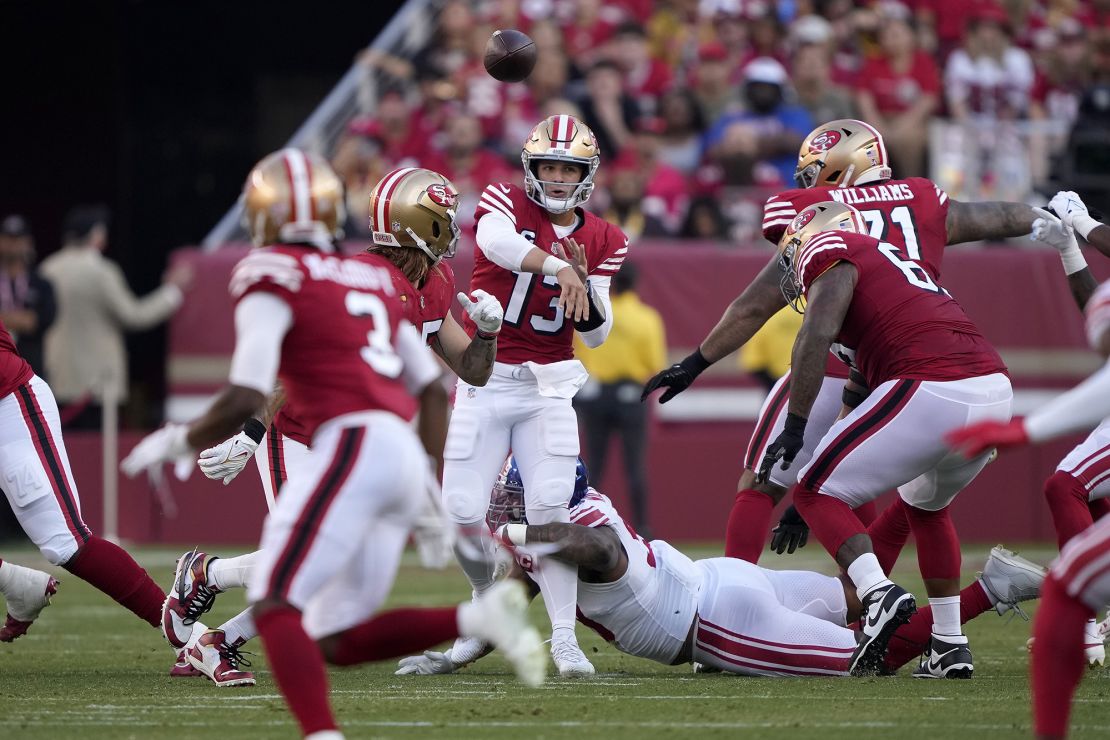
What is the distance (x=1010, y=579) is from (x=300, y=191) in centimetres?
334

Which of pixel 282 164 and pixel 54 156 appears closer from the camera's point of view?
pixel 282 164

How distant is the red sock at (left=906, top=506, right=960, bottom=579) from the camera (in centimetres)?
611

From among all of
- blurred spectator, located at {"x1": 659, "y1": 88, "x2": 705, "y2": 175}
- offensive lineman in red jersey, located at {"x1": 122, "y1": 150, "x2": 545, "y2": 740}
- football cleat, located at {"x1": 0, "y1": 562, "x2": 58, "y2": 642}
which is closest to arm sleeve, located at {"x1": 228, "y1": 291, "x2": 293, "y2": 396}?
offensive lineman in red jersey, located at {"x1": 122, "y1": 150, "x2": 545, "y2": 740}

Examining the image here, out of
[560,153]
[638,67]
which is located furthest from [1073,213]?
[638,67]

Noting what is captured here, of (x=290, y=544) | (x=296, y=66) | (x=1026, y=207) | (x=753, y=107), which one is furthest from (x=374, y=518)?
(x=296, y=66)

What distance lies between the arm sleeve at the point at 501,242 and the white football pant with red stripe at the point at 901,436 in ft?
4.45

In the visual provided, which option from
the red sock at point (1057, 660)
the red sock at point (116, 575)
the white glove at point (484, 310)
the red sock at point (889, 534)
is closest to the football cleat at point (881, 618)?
the red sock at point (889, 534)

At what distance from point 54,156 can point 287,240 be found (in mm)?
11447

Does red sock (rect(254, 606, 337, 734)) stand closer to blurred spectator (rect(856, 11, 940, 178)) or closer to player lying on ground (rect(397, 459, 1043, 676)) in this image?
player lying on ground (rect(397, 459, 1043, 676))

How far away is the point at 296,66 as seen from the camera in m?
15.4

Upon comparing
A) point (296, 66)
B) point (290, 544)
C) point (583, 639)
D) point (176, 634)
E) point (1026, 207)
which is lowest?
point (583, 639)

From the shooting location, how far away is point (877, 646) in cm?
580

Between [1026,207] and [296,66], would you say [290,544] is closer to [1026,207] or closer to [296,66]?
[1026,207]

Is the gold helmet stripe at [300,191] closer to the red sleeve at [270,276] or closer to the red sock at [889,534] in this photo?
the red sleeve at [270,276]
